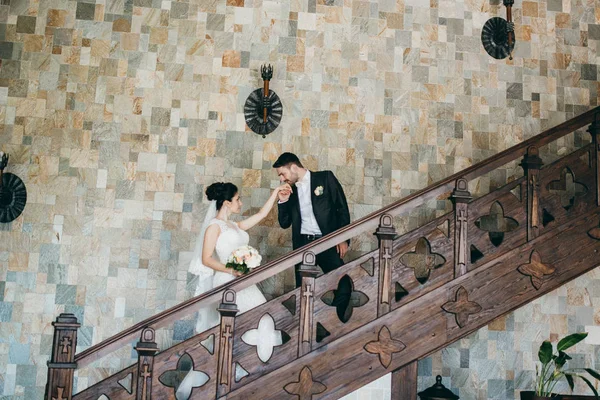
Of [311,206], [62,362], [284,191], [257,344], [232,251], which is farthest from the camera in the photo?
[311,206]

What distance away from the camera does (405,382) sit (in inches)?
240

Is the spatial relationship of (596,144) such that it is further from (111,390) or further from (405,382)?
(111,390)

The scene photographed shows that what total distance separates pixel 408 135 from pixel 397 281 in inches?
91.5

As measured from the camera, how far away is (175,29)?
790cm

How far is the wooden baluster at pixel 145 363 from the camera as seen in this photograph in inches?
220

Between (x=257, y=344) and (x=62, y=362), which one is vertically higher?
(x=257, y=344)

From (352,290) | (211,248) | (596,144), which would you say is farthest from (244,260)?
(596,144)

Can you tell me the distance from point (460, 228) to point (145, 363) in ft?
8.97

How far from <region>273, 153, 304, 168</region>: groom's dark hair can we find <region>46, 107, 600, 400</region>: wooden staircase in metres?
1.25

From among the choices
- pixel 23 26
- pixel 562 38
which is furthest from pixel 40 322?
pixel 562 38

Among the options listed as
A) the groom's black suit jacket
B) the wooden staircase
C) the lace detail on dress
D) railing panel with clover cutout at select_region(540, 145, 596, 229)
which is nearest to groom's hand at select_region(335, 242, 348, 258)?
the groom's black suit jacket

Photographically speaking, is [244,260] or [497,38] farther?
[497,38]

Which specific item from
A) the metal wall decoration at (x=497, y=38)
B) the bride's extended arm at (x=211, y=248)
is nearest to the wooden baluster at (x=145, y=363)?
the bride's extended arm at (x=211, y=248)

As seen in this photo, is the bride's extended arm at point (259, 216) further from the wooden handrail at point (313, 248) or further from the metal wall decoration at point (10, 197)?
the metal wall decoration at point (10, 197)
